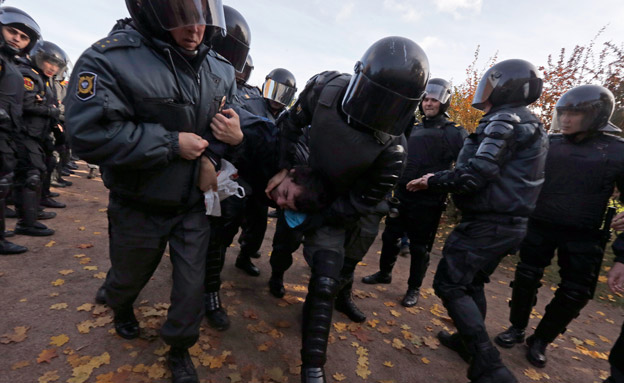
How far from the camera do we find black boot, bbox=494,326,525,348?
129 inches

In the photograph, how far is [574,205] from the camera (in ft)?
9.61

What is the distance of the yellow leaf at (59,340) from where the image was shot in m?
2.34

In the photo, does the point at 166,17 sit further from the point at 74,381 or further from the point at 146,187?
the point at 74,381

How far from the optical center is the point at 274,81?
187 inches

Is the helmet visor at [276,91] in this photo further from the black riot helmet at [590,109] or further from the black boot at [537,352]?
the black boot at [537,352]

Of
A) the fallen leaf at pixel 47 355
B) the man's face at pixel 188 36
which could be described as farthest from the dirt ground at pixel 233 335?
the man's face at pixel 188 36

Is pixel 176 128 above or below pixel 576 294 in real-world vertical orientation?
above

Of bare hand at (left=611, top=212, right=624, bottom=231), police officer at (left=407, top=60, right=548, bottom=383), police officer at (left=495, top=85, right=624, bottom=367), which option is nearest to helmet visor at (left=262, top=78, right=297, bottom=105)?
police officer at (left=407, top=60, right=548, bottom=383)

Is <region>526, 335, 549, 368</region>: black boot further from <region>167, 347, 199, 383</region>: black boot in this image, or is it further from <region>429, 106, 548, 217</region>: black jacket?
<region>167, 347, 199, 383</region>: black boot

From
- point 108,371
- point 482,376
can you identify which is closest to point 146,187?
point 108,371

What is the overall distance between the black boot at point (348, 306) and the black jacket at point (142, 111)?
205cm

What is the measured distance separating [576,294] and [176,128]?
371cm

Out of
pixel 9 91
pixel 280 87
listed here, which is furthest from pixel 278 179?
pixel 9 91

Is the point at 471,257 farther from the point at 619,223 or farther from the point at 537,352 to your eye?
the point at 537,352
